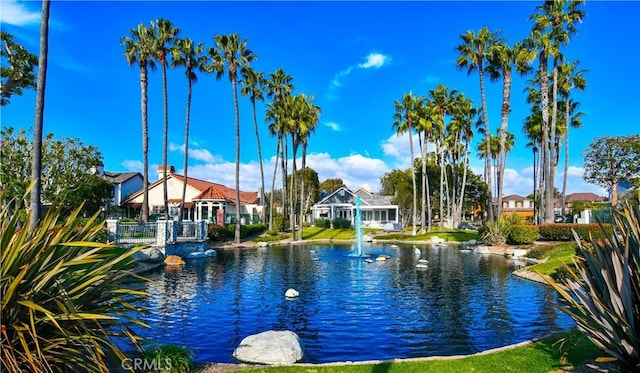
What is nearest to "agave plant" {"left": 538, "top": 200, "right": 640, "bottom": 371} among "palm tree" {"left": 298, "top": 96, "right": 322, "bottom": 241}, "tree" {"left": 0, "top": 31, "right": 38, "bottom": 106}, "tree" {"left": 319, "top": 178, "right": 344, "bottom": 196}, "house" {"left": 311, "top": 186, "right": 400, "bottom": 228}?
"tree" {"left": 0, "top": 31, "right": 38, "bottom": 106}

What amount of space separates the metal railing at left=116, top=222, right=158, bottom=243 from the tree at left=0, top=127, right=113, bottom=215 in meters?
10.0

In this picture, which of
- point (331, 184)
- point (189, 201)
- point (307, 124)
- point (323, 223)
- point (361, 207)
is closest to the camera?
point (307, 124)

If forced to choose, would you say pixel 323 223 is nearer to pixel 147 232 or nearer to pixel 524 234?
pixel 524 234

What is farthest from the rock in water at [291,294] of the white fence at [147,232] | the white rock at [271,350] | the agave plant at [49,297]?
the white fence at [147,232]

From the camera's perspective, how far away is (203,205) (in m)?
53.6

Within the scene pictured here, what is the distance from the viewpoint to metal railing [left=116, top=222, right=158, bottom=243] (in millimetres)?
27256

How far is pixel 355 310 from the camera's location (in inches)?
539

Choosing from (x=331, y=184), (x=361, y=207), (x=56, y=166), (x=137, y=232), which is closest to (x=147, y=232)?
(x=137, y=232)

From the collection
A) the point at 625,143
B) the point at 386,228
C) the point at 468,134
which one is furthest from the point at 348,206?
the point at 625,143

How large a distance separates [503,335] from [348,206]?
194 feet

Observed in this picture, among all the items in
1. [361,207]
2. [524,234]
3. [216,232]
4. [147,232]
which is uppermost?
[361,207]

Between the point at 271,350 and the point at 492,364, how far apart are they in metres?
4.13

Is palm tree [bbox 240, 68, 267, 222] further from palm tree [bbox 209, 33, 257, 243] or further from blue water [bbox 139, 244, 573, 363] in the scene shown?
blue water [bbox 139, 244, 573, 363]

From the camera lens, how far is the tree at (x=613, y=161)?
1754 inches
